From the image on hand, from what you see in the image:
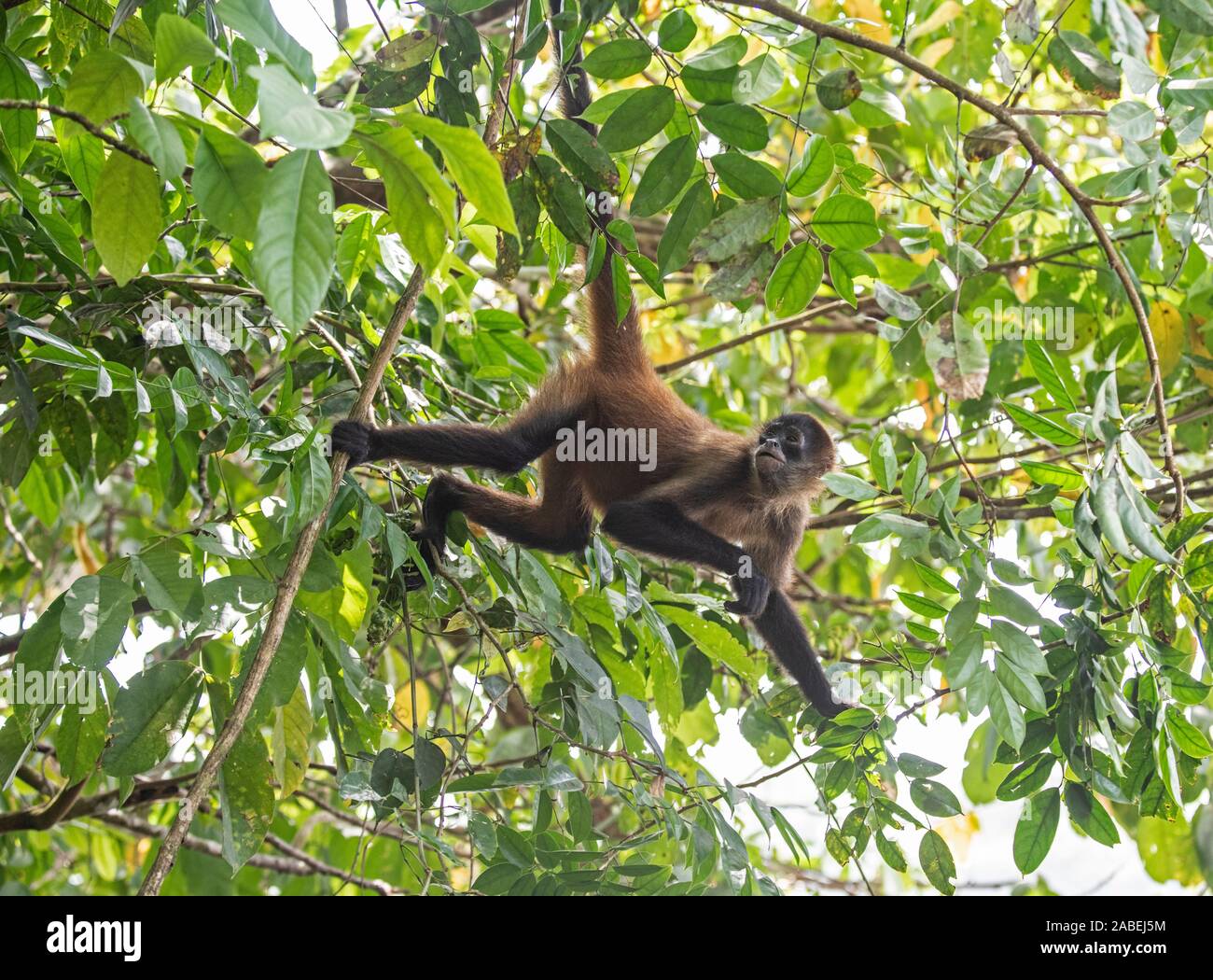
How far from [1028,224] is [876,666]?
273 centimetres

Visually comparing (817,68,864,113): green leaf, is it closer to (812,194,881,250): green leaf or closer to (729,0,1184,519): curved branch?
(729,0,1184,519): curved branch

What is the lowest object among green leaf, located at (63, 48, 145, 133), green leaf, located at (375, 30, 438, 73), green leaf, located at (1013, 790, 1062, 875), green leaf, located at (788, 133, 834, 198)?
green leaf, located at (1013, 790, 1062, 875)

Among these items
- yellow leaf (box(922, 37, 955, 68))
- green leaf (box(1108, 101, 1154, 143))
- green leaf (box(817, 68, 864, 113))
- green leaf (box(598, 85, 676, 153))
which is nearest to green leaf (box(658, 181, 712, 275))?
green leaf (box(598, 85, 676, 153))

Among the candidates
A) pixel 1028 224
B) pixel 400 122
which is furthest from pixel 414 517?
pixel 1028 224

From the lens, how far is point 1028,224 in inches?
213

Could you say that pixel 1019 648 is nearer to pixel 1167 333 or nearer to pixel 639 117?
pixel 639 117

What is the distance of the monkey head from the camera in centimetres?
527

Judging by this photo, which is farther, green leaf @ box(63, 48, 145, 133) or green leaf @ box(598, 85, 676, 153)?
green leaf @ box(598, 85, 676, 153)

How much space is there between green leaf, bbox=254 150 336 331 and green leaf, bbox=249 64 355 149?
0.36ft

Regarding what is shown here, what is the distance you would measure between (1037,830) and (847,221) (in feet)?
5.62

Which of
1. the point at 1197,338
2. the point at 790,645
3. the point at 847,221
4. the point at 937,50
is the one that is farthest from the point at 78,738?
the point at 937,50

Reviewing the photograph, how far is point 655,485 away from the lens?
5.29 metres

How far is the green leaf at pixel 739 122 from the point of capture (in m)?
2.78
